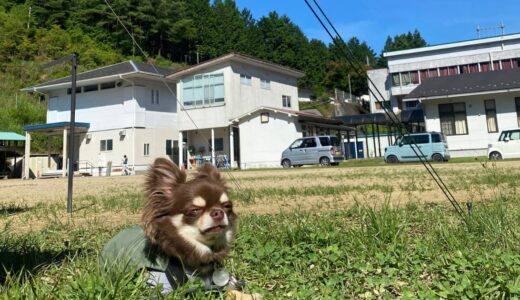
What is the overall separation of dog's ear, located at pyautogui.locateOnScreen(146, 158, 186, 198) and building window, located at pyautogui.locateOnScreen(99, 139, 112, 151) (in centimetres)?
2707

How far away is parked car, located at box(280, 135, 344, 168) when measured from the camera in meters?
22.1

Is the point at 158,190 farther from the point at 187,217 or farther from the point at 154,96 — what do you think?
the point at 154,96

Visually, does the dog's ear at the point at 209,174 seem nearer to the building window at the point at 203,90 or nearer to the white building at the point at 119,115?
the building window at the point at 203,90

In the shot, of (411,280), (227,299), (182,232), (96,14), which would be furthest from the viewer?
(96,14)

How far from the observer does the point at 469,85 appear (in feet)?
78.8

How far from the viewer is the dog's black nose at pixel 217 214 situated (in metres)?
1.77

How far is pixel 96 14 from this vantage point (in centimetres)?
4659

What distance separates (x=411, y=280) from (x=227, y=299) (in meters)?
1.03

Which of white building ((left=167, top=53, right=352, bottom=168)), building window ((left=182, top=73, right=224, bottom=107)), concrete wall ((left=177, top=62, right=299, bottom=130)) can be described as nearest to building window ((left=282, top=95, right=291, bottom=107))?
concrete wall ((left=177, top=62, right=299, bottom=130))

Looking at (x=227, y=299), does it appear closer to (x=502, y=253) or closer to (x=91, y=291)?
(x=91, y=291)

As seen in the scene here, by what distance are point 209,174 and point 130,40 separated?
46.4 meters

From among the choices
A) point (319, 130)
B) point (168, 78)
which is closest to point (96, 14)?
point (168, 78)

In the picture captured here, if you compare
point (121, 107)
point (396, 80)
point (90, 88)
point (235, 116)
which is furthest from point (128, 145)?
point (396, 80)

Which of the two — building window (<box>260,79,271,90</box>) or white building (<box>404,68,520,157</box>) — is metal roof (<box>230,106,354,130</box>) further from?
white building (<box>404,68,520,157</box>)
